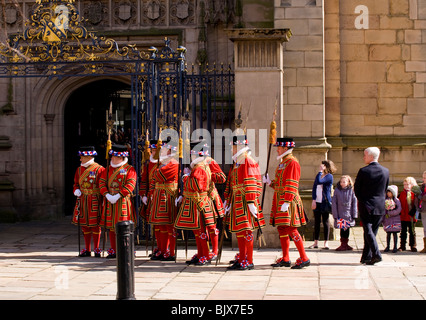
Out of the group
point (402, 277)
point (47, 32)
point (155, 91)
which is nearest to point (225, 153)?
point (155, 91)

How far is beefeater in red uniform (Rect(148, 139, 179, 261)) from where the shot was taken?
10.7 m

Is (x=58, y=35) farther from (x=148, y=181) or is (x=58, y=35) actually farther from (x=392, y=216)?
(x=392, y=216)

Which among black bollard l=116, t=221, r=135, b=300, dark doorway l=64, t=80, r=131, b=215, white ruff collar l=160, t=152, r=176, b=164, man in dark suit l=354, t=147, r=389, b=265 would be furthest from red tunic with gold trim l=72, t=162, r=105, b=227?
dark doorway l=64, t=80, r=131, b=215

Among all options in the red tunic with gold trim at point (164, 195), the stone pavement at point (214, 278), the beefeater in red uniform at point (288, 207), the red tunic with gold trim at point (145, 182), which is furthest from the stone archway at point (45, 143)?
the beefeater in red uniform at point (288, 207)

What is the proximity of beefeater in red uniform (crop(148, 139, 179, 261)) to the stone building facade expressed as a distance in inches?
61.1

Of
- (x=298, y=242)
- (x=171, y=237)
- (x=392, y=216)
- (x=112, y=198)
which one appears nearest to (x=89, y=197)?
(x=112, y=198)

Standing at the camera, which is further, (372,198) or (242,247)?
(372,198)

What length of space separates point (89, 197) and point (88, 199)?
4 cm

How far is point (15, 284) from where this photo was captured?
8812mm

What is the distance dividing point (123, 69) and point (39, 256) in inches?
218

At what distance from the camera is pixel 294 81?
1316 centimetres

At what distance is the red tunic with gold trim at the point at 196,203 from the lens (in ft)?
33.3

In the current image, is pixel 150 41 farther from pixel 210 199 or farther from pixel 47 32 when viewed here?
pixel 210 199

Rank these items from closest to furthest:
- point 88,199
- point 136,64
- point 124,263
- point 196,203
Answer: point 124,263 < point 196,203 < point 88,199 < point 136,64
